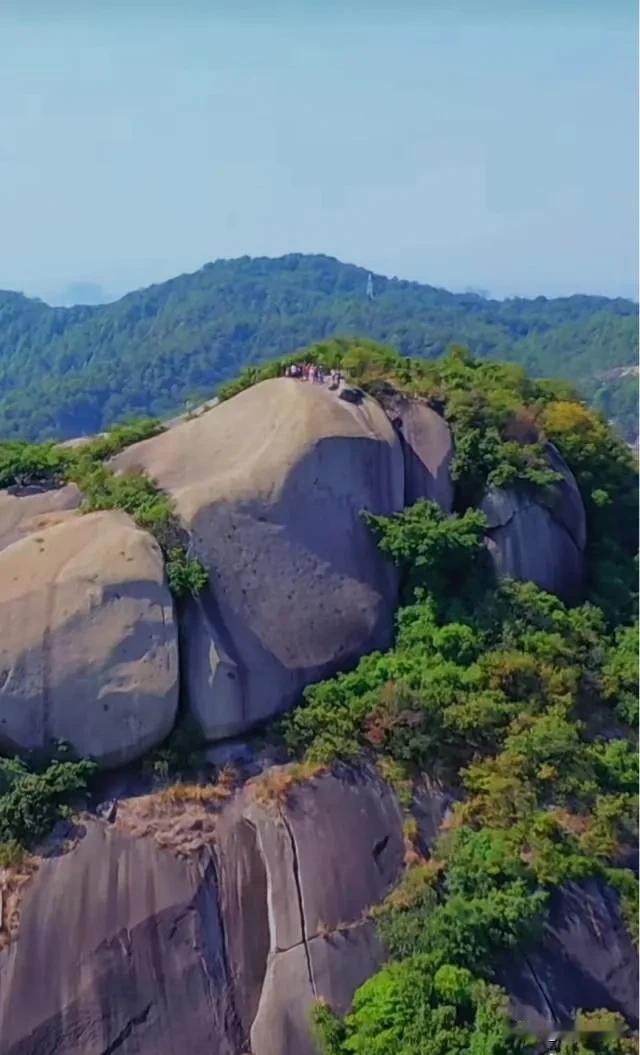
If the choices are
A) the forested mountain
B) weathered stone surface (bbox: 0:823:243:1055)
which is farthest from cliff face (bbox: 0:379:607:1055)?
the forested mountain

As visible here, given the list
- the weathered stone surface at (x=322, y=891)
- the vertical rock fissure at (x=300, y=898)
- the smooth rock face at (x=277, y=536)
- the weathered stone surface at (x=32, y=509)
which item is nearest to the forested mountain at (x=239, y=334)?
the smooth rock face at (x=277, y=536)

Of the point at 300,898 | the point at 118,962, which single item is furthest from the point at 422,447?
the point at 118,962

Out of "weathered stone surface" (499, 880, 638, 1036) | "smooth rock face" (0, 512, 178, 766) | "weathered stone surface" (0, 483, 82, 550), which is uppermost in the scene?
"weathered stone surface" (0, 483, 82, 550)

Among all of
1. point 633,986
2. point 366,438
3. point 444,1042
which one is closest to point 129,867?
point 444,1042

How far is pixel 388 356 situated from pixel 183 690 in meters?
5.93

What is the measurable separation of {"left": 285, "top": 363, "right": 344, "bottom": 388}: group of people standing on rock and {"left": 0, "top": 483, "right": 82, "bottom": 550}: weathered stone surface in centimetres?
323

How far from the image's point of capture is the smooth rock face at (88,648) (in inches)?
379

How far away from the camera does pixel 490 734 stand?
34.0ft

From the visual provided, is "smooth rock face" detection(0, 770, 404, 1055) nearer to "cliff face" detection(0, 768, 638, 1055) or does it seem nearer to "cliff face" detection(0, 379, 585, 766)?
"cliff face" detection(0, 768, 638, 1055)

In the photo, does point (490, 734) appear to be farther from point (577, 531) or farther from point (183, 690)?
point (577, 531)

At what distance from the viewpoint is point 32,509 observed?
11.6 m

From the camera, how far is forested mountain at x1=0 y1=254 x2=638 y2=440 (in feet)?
218

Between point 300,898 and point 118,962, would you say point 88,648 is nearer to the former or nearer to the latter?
point 118,962

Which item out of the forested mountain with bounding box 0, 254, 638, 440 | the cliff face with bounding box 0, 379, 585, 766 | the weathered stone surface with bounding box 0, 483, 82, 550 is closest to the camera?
the cliff face with bounding box 0, 379, 585, 766
